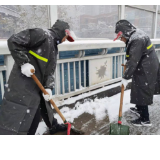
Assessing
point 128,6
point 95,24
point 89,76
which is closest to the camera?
point 89,76

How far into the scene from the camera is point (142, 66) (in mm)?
2877

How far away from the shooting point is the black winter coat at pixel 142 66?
2764mm

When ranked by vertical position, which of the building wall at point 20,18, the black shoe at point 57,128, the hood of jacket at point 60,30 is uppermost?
the building wall at point 20,18

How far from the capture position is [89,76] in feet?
13.1

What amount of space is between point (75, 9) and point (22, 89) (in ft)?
8.94

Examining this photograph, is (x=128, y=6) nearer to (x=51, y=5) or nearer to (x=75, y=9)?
(x=75, y=9)

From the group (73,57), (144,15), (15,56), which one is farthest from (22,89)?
(144,15)

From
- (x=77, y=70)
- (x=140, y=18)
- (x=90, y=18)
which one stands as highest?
(x=140, y=18)

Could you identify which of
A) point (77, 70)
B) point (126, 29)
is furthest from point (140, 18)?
point (77, 70)

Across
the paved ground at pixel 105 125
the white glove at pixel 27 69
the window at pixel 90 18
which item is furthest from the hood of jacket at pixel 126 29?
the white glove at pixel 27 69

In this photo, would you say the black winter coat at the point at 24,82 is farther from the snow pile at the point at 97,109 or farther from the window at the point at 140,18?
the window at the point at 140,18

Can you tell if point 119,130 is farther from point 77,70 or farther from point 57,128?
point 77,70

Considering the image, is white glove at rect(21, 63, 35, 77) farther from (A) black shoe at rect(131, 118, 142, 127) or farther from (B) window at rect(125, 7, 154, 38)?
(B) window at rect(125, 7, 154, 38)

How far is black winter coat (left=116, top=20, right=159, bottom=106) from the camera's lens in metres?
2.76
